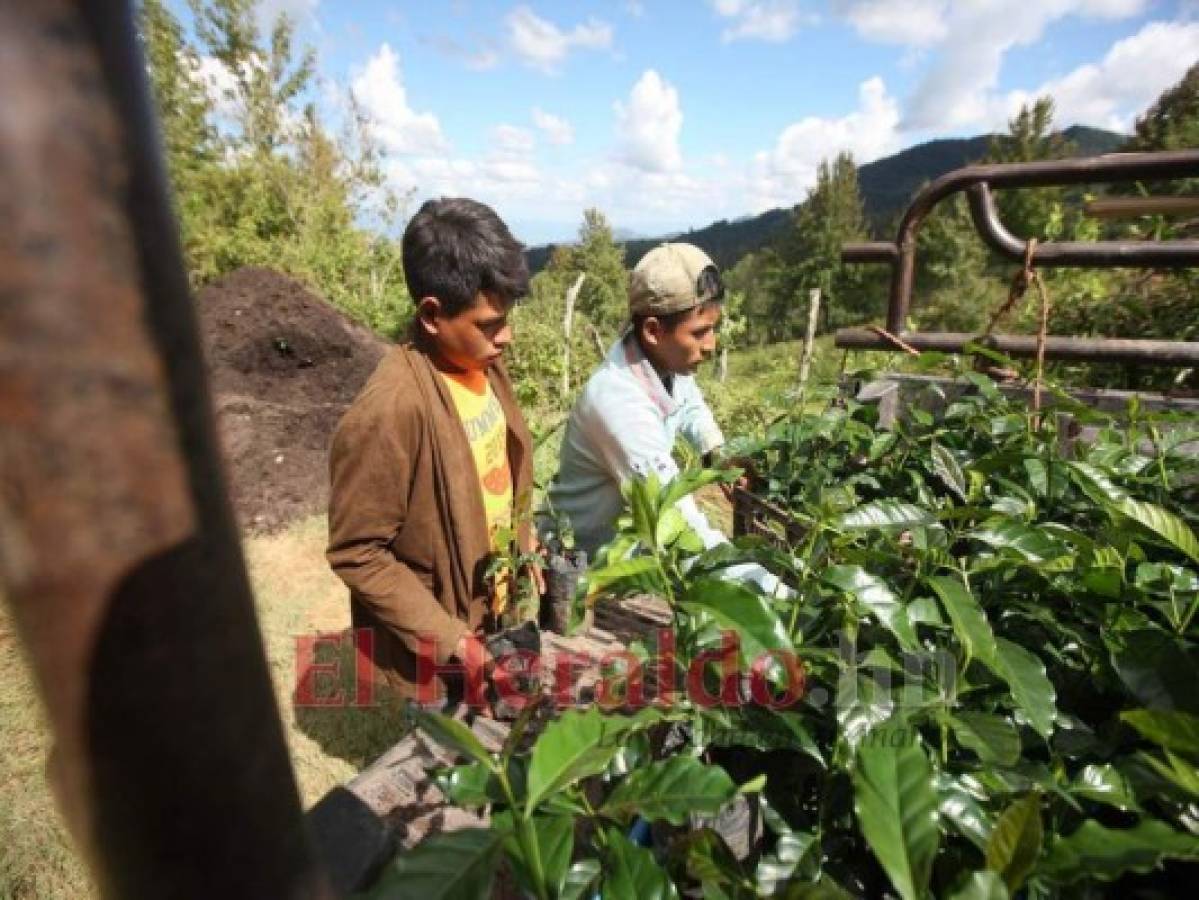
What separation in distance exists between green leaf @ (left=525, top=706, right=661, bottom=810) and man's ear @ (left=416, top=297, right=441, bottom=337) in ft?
5.53

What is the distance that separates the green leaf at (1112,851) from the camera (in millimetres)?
571

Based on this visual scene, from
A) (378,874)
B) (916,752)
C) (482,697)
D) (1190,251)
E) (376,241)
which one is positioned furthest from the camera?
(376,241)

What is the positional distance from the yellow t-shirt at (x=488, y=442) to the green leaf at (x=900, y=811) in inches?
70.1

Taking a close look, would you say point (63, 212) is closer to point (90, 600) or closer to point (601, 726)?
point (90, 600)

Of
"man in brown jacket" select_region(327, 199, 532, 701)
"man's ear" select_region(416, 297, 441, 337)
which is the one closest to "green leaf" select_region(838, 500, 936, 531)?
"man in brown jacket" select_region(327, 199, 532, 701)

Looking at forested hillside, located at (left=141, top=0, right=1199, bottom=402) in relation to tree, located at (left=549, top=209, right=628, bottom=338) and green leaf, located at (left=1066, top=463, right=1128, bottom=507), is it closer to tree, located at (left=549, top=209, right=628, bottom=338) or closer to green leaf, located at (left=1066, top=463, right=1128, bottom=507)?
green leaf, located at (left=1066, top=463, right=1128, bottom=507)

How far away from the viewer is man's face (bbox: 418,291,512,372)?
219 centimetres

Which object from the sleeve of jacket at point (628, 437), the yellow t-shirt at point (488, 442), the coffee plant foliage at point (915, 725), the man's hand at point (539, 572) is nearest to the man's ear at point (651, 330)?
the sleeve of jacket at point (628, 437)

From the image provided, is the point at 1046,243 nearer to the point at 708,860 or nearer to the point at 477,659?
the point at 477,659

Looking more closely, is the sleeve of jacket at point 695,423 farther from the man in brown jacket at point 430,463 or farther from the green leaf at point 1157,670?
the green leaf at point 1157,670

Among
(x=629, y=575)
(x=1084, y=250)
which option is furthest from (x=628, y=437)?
(x=1084, y=250)

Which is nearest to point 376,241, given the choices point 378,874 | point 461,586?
point 461,586

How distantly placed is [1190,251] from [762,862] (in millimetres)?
2635

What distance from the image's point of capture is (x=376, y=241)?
60.4ft
